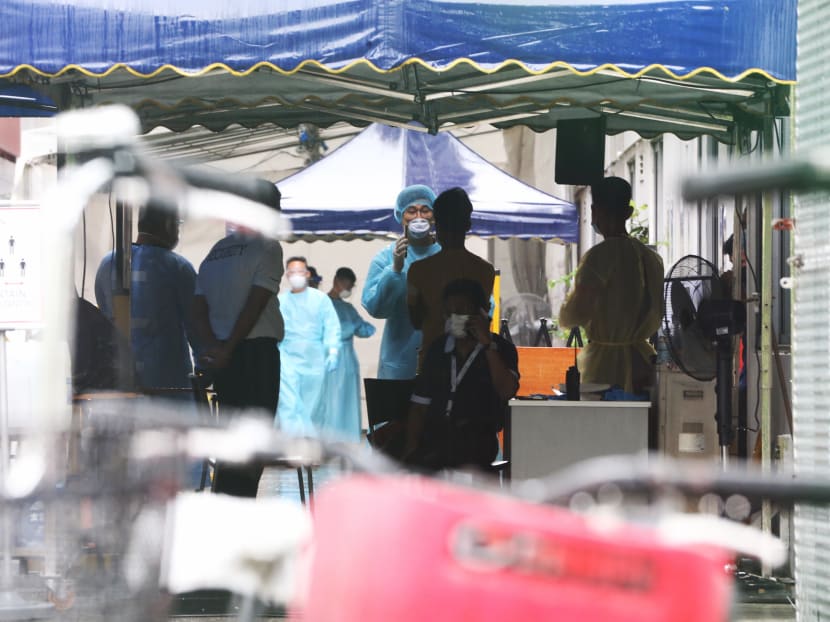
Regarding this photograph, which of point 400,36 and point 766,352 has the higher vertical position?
point 400,36

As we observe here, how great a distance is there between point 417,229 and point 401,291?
40 cm

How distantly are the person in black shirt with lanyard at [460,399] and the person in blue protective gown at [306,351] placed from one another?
22.2 ft

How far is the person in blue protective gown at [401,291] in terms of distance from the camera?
26.8 ft

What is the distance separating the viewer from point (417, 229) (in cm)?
823

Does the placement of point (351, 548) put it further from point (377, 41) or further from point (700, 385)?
point (700, 385)

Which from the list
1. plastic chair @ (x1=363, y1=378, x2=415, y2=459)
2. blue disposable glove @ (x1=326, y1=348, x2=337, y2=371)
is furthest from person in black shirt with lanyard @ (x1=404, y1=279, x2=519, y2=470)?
blue disposable glove @ (x1=326, y1=348, x2=337, y2=371)

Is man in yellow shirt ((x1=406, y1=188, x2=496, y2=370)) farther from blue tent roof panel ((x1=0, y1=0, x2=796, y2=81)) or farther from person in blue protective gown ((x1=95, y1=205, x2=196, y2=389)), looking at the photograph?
blue tent roof panel ((x1=0, y1=0, x2=796, y2=81))

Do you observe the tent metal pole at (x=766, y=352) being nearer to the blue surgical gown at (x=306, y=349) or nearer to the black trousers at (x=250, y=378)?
the black trousers at (x=250, y=378)

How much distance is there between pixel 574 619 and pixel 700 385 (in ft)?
20.8

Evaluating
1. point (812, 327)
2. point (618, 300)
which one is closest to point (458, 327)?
point (618, 300)

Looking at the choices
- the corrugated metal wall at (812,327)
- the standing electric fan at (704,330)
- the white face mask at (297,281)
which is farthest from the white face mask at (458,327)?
the white face mask at (297,281)

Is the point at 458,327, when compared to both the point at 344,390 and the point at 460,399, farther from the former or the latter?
the point at 344,390

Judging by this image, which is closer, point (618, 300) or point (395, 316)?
point (618, 300)

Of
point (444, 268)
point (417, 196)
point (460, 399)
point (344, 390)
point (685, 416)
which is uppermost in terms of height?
point (417, 196)
